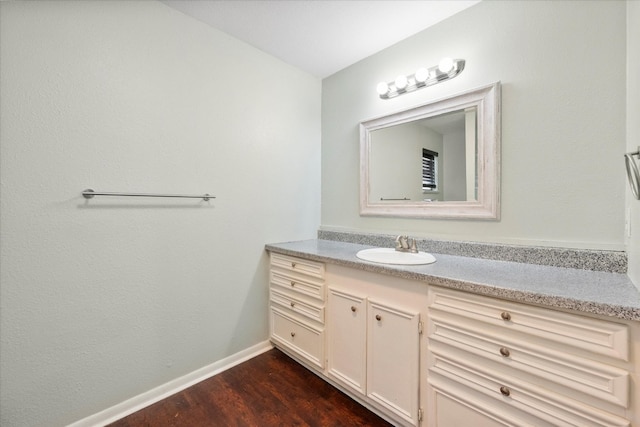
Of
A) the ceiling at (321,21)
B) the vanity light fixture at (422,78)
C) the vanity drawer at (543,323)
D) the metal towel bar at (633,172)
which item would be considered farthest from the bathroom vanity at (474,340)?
the ceiling at (321,21)

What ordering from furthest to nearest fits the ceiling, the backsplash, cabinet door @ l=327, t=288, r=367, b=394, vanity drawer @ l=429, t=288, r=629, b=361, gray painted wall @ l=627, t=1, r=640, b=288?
the ceiling
cabinet door @ l=327, t=288, r=367, b=394
the backsplash
gray painted wall @ l=627, t=1, r=640, b=288
vanity drawer @ l=429, t=288, r=629, b=361

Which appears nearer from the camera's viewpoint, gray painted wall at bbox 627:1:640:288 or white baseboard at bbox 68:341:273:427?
gray painted wall at bbox 627:1:640:288

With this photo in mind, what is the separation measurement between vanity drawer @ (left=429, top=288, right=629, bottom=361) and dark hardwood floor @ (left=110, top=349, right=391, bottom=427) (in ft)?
2.63

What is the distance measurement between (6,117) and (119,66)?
533 millimetres

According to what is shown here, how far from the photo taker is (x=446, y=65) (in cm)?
158

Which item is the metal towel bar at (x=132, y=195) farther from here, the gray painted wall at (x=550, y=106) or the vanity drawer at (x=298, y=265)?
the gray painted wall at (x=550, y=106)

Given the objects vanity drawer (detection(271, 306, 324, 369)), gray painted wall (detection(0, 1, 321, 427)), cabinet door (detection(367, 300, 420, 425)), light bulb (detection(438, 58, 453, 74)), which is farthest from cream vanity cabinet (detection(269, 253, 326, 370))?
light bulb (detection(438, 58, 453, 74))

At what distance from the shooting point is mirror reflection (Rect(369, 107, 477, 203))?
158 centimetres

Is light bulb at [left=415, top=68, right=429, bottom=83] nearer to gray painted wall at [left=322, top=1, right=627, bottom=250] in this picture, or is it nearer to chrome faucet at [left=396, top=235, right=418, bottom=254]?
gray painted wall at [left=322, top=1, right=627, bottom=250]

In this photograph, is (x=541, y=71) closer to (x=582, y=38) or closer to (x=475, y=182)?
(x=582, y=38)

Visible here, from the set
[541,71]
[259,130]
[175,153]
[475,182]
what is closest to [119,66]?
[175,153]

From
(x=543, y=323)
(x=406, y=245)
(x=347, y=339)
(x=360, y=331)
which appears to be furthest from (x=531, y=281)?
(x=347, y=339)

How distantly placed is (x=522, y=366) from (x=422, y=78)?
1.58 meters

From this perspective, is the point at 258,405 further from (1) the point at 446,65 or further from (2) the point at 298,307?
(1) the point at 446,65
